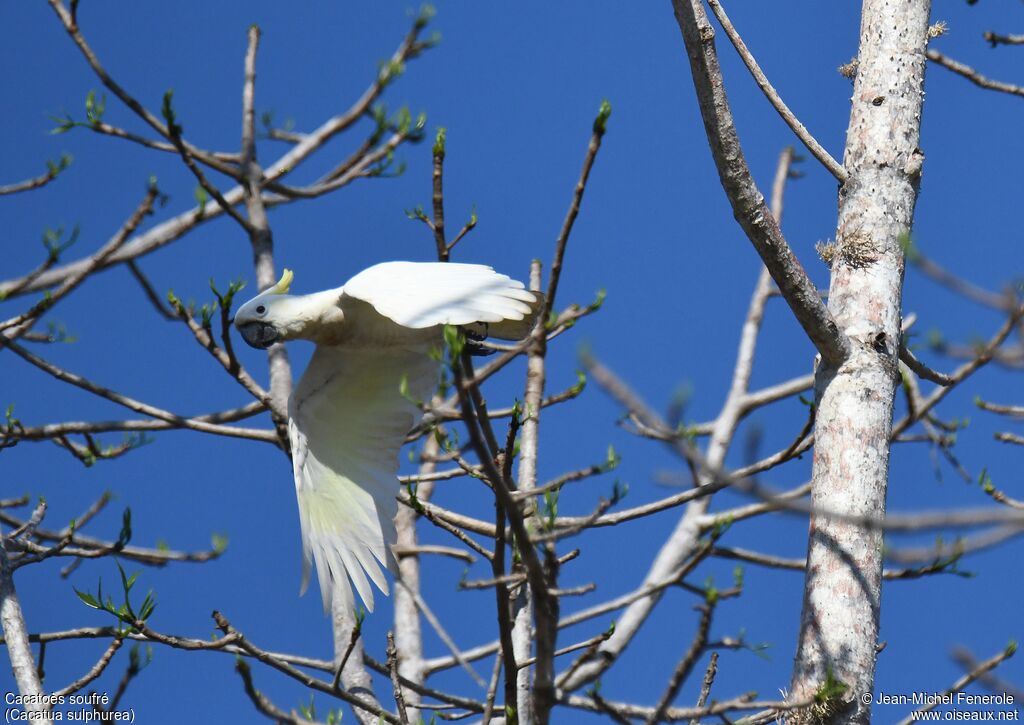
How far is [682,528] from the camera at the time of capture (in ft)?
18.4

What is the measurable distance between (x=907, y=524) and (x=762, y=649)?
1491mm

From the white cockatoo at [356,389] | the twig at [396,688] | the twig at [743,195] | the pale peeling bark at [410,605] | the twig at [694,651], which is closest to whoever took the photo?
the twig at [694,651]

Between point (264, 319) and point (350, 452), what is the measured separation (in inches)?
22.6

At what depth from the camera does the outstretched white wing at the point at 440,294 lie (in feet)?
11.0

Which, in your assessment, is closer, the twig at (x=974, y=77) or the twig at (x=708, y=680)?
the twig at (x=708, y=680)

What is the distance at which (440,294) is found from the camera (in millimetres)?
3525

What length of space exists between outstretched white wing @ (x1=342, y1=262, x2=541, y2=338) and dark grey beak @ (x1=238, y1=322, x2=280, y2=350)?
1.28ft

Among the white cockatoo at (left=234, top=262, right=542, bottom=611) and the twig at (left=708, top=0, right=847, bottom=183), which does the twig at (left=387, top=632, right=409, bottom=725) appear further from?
the twig at (left=708, top=0, right=847, bottom=183)

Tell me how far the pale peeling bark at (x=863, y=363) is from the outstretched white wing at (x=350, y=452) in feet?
4.65

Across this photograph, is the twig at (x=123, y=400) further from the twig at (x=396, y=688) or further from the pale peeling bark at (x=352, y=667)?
the twig at (x=396, y=688)

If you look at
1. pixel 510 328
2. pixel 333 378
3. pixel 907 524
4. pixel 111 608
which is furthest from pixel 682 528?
pixel 907 524

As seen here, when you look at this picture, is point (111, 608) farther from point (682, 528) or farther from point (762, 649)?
point (682, 528)

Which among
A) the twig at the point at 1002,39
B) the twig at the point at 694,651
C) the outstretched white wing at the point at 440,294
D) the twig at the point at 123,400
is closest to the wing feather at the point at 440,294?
the outstretched white wing at the point at 440,294

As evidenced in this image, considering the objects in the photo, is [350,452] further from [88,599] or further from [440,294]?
[88,599]
